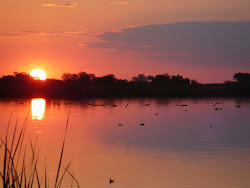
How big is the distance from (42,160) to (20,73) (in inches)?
3750

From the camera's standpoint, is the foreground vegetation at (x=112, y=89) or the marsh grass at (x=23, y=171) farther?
the foreground vegetation at (x=112, y=89)

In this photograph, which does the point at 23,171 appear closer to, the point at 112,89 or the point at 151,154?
the point at 151,154

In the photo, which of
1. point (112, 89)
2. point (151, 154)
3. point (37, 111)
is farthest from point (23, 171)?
point (112, 89)

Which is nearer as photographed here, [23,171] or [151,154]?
[23,171]

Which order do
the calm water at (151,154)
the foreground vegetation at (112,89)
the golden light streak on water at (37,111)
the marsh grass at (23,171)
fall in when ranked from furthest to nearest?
the foreground vegetation at (112,89), the golden light streak on water at (37,111), the calm water at (151,154), the marsh grass at (23,171)

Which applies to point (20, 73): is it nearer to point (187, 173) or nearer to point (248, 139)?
point (248, 139)

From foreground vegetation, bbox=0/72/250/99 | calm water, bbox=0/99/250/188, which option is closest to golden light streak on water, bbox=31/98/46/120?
calm water, bbox=0/99/250/188

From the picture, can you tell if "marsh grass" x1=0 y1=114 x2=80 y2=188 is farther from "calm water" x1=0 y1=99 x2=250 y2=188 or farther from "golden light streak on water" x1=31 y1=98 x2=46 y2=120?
"golden light streak on water" x1=31 y1=98 x2=46 y2=120

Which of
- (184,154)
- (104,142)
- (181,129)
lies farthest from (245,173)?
(181,129)

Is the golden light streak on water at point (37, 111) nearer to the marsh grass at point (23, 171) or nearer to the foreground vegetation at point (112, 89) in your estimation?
the marsh grass at point (23, 171)

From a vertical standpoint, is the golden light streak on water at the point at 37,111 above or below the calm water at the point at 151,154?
above

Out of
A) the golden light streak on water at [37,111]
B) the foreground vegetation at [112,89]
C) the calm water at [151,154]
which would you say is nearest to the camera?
the calm water at [151,154]

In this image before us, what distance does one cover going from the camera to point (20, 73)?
4328 inches

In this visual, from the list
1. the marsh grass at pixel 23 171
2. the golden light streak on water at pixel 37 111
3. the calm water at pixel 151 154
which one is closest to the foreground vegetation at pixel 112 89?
the golden light streak on water at pixel 37 111
